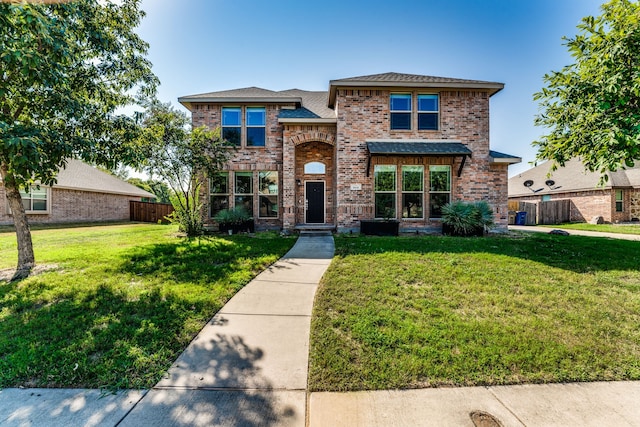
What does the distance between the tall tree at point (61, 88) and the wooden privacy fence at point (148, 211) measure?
50.6 feet

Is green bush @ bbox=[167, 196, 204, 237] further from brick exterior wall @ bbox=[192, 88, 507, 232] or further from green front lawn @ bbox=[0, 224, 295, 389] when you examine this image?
brick exterior wall @ bbox=[192, 88, 507, 232]

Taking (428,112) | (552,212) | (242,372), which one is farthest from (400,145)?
(552,212)

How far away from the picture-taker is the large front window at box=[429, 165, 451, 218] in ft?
37.4

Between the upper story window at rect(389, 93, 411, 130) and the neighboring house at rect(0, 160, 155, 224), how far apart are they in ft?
56.7

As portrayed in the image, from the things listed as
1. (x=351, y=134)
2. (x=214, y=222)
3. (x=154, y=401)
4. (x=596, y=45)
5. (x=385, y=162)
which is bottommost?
(x=154, y=401)

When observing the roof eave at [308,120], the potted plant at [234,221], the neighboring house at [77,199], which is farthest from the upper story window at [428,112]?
the neighboring house at [77,199]

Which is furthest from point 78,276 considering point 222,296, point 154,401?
point 154,401

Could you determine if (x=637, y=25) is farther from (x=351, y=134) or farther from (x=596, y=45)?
(x=351, y=134)

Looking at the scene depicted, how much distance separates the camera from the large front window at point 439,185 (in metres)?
11.4

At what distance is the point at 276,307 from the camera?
4320mm

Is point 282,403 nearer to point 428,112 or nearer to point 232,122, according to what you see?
point 428,112

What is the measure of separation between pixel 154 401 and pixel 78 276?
4722 mm

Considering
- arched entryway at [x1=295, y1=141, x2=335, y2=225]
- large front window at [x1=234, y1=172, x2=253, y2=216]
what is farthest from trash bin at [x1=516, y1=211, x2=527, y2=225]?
large front window at [x1=234, y1=172, x2=253, y2=216]

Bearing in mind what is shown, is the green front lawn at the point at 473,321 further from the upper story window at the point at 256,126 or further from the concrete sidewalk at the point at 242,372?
the upper story window at the point at 256,126
